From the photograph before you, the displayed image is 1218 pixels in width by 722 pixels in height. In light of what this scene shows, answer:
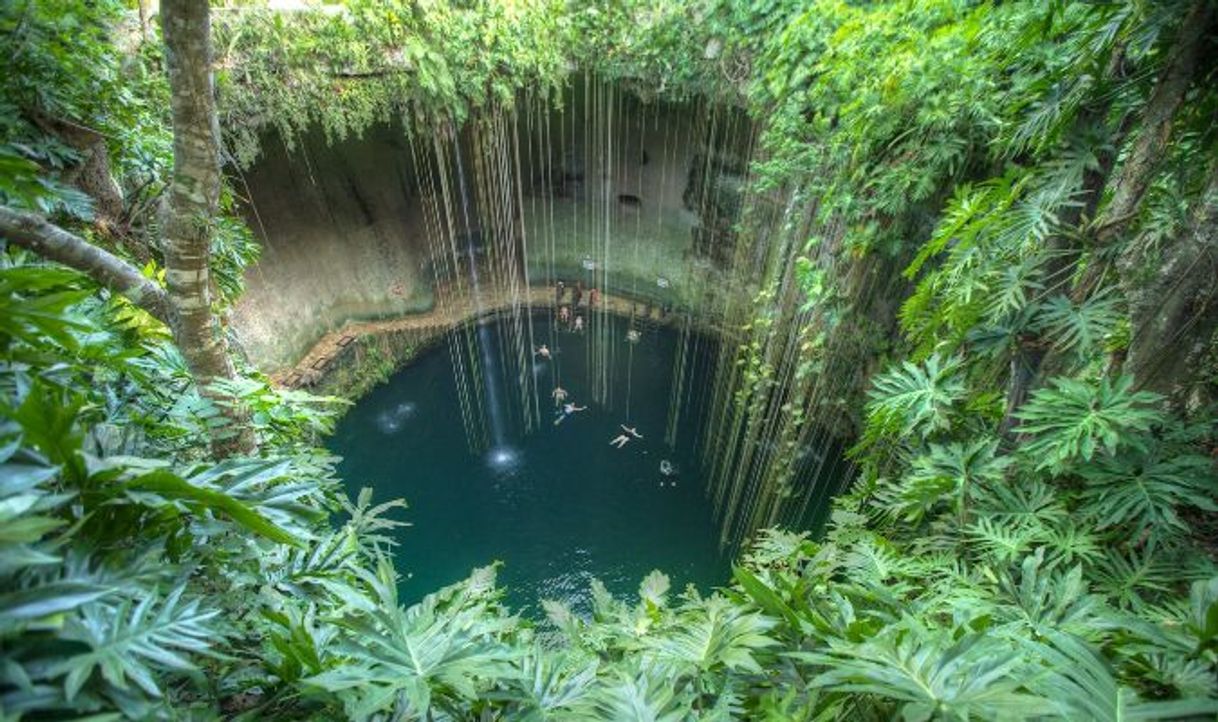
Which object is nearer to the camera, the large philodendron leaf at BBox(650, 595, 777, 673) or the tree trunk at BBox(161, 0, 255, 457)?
the large philodendron leaf at BBox(650, 595, 777, 673)

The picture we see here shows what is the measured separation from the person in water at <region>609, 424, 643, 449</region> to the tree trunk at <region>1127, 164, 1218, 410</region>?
445 centimetres

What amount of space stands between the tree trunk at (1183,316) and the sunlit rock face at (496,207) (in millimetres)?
5184

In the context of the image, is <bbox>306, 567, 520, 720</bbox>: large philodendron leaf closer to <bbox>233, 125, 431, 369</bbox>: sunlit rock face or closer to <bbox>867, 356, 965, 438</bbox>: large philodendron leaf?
<bbox>867, 356, 965, 438</bbox>: large philodendron leaf

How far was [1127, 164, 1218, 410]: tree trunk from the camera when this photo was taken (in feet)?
4.51

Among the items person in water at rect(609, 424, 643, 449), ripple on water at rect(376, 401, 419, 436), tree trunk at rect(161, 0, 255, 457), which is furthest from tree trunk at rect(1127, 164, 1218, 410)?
ripple on water at rect(376, 401, 419, 436)

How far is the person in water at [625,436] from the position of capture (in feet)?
18.8

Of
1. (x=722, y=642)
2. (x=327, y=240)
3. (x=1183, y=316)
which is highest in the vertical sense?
(x=1183, y=316)

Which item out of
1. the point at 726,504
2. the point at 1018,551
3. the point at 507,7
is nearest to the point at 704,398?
the point at 726,504

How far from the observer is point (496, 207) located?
740 cm

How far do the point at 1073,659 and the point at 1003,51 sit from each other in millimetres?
2238

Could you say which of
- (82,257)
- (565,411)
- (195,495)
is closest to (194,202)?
(82,257)

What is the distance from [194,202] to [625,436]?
4646 millimetres

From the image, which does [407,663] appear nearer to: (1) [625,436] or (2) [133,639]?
(2) [133,639]

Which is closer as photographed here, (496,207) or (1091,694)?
(1091,694)
